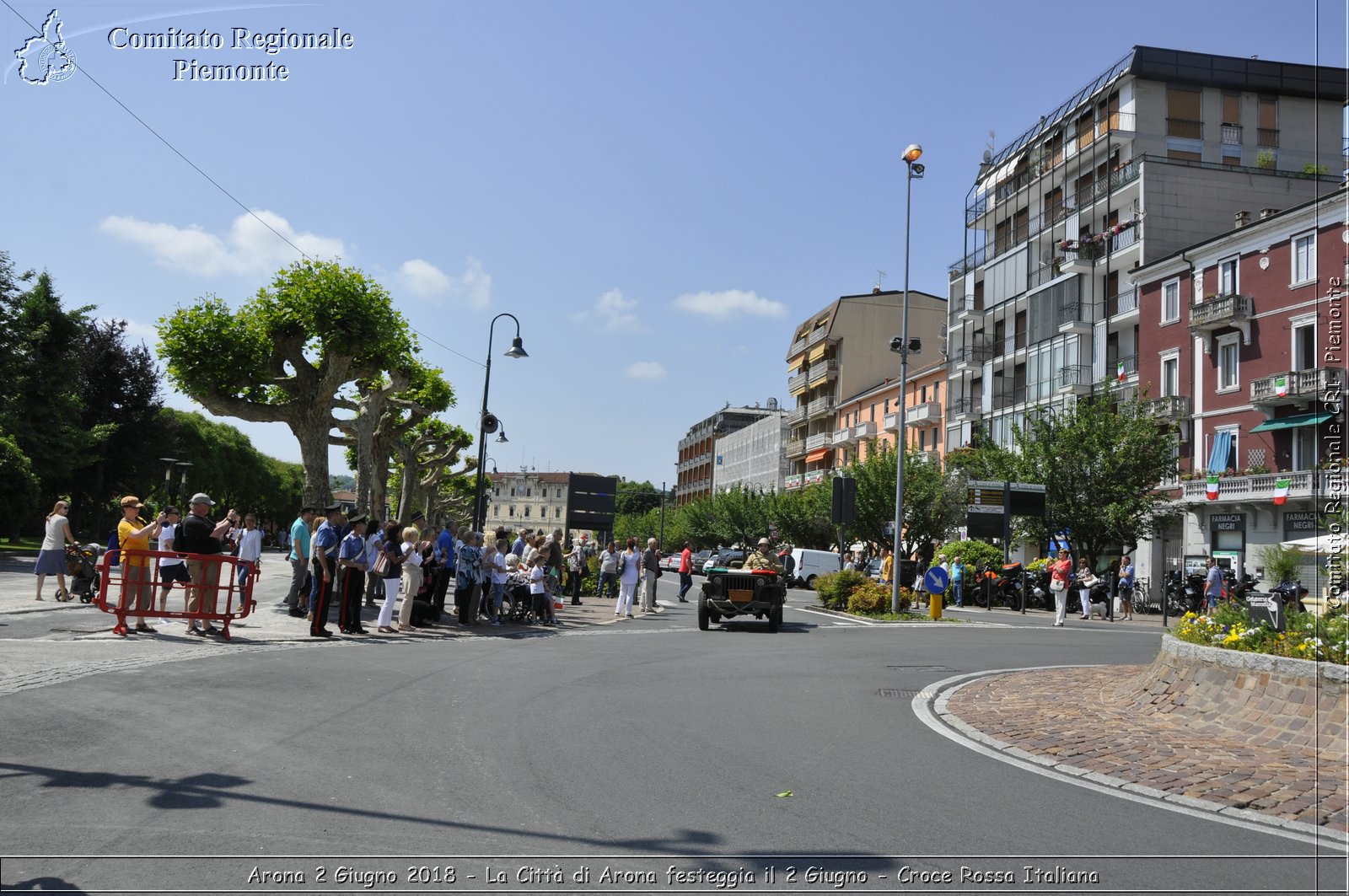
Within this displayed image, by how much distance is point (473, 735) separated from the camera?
7.86 m

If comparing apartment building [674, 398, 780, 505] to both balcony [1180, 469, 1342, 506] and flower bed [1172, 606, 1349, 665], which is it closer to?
balcony [1180, 469, 1342, 506]

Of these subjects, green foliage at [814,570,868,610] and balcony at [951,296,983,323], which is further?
balcony at [951,296,983,323]

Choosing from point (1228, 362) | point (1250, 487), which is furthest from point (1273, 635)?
point (1228, 362)

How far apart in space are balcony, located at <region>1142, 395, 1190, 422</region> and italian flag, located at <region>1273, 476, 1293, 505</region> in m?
6.33

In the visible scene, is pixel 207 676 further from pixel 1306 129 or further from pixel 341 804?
pixel 1306 129

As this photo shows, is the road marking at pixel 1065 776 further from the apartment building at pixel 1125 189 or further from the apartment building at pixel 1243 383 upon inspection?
the apartment building at pixel 1125 189

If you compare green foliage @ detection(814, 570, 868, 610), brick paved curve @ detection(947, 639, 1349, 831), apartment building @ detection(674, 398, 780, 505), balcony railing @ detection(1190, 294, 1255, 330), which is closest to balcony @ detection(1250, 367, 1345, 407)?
balcony railing @ detection(1190, 294, 1255, 330)

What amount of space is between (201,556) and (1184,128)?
48689 mm

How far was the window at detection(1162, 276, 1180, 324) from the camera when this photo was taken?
43094 mm

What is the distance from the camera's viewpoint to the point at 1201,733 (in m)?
8.78

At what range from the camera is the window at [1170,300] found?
141 feet

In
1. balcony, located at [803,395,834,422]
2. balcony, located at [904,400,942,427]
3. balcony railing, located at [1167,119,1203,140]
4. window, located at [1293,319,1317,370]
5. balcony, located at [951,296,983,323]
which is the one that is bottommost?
window, located at [1293,319,1317,370]

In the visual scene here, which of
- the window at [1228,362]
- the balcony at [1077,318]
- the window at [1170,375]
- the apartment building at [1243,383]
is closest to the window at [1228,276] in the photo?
the apartment building at [1243,383]

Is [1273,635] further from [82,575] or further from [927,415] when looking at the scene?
[927,415]
